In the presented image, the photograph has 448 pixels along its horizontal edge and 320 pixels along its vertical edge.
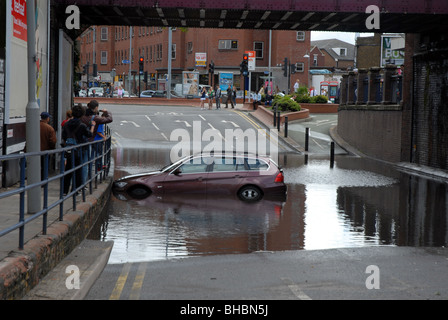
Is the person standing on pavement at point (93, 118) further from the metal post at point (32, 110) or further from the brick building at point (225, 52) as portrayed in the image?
the brick building at point (225, 52)

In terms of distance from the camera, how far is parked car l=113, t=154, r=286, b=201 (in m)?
17.0

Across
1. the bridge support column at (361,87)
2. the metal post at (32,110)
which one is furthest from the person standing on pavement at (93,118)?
the bridge support column at (361,87)

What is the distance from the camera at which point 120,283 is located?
28.0ft

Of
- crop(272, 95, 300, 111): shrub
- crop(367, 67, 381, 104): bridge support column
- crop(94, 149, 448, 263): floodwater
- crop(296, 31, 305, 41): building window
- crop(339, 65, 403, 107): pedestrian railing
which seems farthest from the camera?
crop(296, 31, 305, 41): building window

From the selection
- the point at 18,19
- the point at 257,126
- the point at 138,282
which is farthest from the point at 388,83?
the point at 138,282

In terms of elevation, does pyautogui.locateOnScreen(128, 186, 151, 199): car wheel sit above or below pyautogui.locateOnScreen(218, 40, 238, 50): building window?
below

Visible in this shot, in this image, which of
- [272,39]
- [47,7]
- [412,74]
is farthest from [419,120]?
[272,39]

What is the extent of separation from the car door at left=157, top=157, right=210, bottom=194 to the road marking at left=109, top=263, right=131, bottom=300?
723 cm

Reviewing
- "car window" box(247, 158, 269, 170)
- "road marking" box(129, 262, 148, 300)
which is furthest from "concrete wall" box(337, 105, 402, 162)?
"road marking" box(129, 262, 148, 300)

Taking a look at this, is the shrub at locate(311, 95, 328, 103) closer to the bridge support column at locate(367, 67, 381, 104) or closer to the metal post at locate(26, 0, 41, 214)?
the bridge support column at locate(367, 67, 381, 104)

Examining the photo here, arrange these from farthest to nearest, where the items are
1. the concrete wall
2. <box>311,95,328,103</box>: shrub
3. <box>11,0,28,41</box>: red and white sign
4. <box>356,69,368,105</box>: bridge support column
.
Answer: <box>311,95,328,103</box>: shrub → <box>356,69,368,105</box>: bridge support column → the concrete wall → <box>11,0,28,41</box>: red and white sign

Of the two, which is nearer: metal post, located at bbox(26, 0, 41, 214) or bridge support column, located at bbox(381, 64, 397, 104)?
metal post, located at bbox(26, 0, 41, 214)

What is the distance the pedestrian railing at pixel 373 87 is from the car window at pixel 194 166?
49.4 ft

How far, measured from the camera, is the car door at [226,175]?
1697cm
